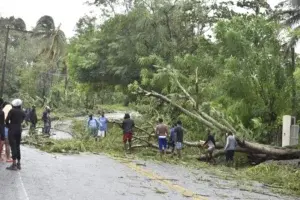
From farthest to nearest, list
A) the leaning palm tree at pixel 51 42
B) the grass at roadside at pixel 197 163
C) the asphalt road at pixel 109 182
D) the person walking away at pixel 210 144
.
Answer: the leaning palm tree at pixel 51 42 < the person walking away at pixel 210 144 < the grass at roadside at pixel 197 163 < the asphalt road at pixel 109 182

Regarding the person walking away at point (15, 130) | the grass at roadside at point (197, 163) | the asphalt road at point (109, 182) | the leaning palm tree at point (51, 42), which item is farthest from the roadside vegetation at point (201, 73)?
the leaning palm tree at point (51, 42)

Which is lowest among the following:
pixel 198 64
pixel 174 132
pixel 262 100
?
pixel 174 132

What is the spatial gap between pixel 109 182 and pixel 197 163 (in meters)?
6.98

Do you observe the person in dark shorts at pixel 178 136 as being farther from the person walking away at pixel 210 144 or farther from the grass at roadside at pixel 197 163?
the person walking away at pixel 210 144

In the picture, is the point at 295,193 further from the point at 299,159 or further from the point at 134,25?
the point at 134,25

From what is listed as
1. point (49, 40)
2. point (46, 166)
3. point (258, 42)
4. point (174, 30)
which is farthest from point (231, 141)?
point (49, 40)

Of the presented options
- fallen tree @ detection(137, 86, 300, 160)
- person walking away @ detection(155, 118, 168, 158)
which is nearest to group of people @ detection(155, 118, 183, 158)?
person walking away @ detection(155, 118, 168, 158)

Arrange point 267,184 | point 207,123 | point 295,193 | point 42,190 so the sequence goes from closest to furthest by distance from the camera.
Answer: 1. point 42,190
2. point 295,193
3. point 267,184
4. point 207,123

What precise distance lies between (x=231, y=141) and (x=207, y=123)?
7.07 ft

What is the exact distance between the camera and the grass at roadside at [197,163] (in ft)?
47.5

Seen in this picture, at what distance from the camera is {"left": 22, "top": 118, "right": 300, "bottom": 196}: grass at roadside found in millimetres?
14477

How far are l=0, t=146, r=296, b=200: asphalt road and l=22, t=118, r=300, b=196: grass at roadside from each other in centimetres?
87

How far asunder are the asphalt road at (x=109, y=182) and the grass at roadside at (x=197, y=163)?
0.87 metres

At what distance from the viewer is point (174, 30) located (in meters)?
33.4
